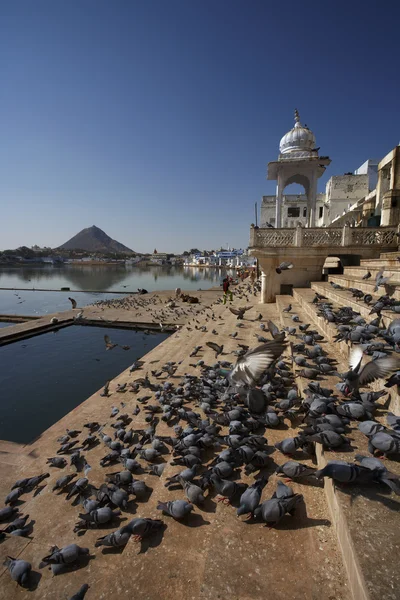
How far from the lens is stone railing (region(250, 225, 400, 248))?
12.6 m

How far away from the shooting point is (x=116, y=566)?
2.68 meters

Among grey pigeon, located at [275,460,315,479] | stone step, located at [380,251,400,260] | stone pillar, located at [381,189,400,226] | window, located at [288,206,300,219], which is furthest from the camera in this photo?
window, located at [288,206,300,219]

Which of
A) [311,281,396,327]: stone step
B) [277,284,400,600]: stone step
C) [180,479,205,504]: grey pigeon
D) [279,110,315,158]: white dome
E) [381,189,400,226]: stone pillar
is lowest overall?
[180,479,205,504]: grey pigeon

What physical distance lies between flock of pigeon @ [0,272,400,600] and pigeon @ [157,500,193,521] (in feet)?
0.03

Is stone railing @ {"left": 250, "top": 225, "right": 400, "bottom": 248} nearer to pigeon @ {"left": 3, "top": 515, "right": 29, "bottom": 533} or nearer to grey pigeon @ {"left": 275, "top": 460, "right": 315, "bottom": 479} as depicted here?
grey pigeon @ {"left": 275, "top": 460, "right": 315, "bottom": 479}

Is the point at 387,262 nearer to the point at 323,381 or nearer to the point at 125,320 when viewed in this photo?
the point at 323,381

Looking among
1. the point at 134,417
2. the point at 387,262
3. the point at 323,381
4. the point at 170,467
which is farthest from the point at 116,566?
the point at 387,262

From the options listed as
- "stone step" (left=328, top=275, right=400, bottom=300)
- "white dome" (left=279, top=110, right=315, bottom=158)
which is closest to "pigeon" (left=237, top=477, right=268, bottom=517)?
"stone step" (left=328, top=275, right=400, bottom=300)

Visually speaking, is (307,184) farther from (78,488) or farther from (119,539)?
(119,539)

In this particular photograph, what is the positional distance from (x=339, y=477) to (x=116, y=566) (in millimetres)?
2262

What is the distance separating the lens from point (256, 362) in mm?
3951

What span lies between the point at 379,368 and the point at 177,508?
9.04ft

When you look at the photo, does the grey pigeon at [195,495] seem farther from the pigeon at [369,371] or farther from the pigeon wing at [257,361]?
the pigeon at [369,371]

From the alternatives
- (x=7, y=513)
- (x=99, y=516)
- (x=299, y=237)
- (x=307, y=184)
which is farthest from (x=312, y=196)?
(x=7, y=513)
